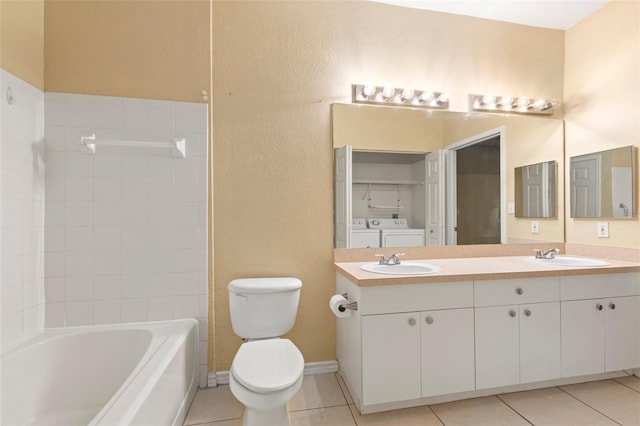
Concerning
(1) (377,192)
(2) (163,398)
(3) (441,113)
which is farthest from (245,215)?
(3) (441,113)

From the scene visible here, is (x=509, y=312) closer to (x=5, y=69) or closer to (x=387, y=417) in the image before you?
(x=387, y=417)

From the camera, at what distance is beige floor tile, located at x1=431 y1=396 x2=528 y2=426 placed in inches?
62.1

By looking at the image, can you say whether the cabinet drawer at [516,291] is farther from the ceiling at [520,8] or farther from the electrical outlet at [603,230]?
the ceiling at [520,8]

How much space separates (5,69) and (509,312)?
2916mm

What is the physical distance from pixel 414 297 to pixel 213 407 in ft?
4.25

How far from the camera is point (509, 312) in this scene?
1741 mm

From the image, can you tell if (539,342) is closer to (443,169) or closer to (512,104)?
(443,169)

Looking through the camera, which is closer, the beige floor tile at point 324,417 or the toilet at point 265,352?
the toilet at point 265,352

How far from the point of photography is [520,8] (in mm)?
2244

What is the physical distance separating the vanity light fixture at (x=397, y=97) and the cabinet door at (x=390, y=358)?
1.45 metres

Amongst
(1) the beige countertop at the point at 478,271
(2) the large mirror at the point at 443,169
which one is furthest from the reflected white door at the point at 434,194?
(1) the beige countertop at the point at 478,271

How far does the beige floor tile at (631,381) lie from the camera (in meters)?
1.87

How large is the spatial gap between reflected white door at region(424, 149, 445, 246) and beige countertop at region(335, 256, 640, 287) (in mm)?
228

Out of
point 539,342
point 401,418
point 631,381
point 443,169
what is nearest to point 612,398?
point 631,381
